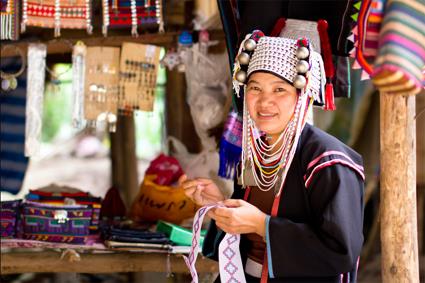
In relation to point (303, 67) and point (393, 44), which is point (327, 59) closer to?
point (303, 67)

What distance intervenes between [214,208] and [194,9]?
336 centimetres

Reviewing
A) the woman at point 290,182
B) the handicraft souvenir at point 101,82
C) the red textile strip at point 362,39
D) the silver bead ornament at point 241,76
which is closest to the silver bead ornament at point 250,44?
the woman at point 290,182

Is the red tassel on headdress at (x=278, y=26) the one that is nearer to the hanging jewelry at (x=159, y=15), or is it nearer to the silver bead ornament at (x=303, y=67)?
the silver bead ornament at (x=303, y=67)

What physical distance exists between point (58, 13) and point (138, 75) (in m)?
0.71

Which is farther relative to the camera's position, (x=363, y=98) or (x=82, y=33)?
(x=363, y=98)

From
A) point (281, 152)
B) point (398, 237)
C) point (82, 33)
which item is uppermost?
point (82, 33)

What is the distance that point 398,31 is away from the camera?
2.73 m

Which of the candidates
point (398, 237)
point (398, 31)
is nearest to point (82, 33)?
point (398, 237)

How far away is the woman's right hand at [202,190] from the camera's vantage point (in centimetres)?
365

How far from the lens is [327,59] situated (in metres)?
4.07

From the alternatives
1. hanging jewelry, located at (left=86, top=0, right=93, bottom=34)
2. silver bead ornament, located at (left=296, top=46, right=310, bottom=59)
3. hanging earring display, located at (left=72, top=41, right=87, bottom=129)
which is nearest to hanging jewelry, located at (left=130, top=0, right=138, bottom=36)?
hanging jewelry, located at (left=86, top=0, right=93, bottom=34)

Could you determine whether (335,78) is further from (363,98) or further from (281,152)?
(363,98)

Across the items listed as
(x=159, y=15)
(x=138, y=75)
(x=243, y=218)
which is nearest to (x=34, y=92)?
(x=138, y=75)

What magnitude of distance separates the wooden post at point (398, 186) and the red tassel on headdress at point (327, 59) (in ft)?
1.10
